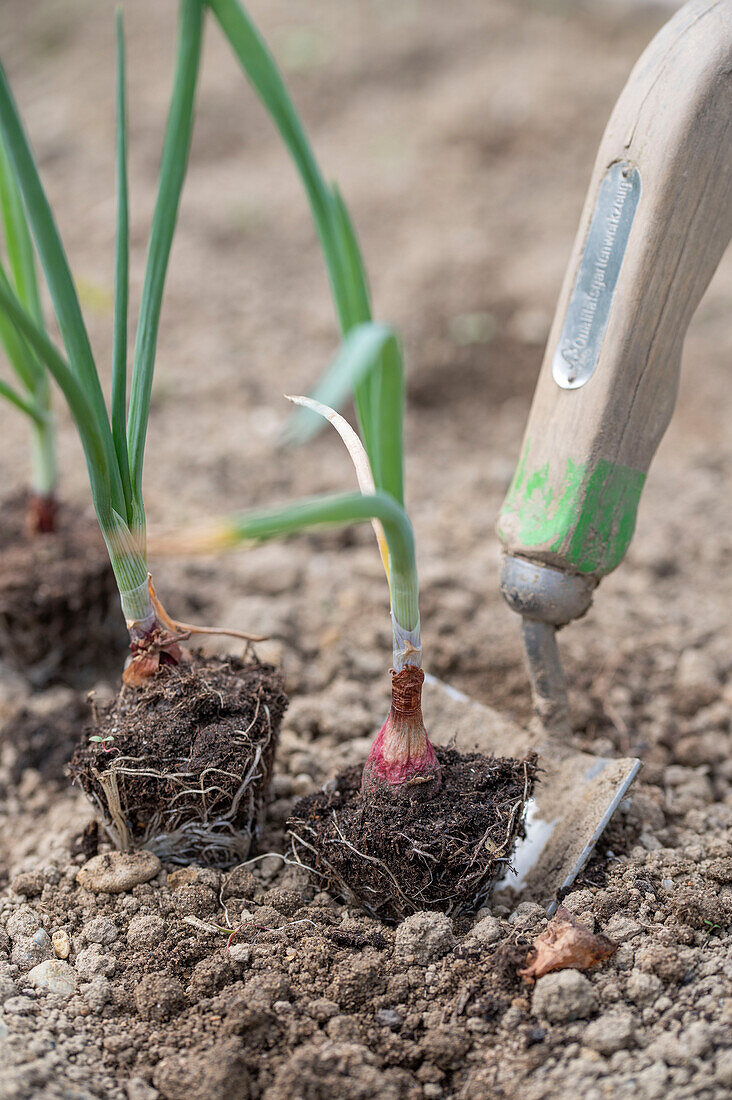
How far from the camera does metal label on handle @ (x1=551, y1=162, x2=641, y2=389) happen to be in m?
0.94

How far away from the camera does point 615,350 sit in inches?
37.2

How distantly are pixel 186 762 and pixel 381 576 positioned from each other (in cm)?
74

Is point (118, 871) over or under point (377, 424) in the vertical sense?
under

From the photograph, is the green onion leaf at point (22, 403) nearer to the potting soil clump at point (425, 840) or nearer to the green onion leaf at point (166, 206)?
the green onion leaf at point (166, 206)

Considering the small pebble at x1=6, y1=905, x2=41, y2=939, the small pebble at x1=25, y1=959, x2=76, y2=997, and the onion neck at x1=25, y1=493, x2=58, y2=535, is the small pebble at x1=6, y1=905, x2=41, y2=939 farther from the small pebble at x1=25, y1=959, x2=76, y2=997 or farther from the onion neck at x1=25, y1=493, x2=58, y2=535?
the onion neck at x1=25, y1=493, x2=58, y2=535

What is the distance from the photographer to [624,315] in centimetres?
94

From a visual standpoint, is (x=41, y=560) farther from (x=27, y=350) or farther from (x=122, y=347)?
(x=122, y=347)

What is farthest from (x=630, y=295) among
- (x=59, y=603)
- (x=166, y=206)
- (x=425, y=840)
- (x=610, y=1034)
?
(x=59, y=603)

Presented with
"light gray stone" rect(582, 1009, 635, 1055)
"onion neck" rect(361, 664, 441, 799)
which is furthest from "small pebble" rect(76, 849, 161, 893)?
A: "light gray stone" rect(582, 1009, 635, 1055)

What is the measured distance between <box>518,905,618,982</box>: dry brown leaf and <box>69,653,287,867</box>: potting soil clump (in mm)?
337

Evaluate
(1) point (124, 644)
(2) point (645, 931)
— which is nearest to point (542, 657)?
(2) point (645, 931)

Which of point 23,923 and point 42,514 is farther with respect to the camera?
point 42,514

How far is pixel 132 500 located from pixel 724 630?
1.04 metres

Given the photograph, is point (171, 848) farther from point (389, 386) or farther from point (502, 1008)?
point (389, 386)
